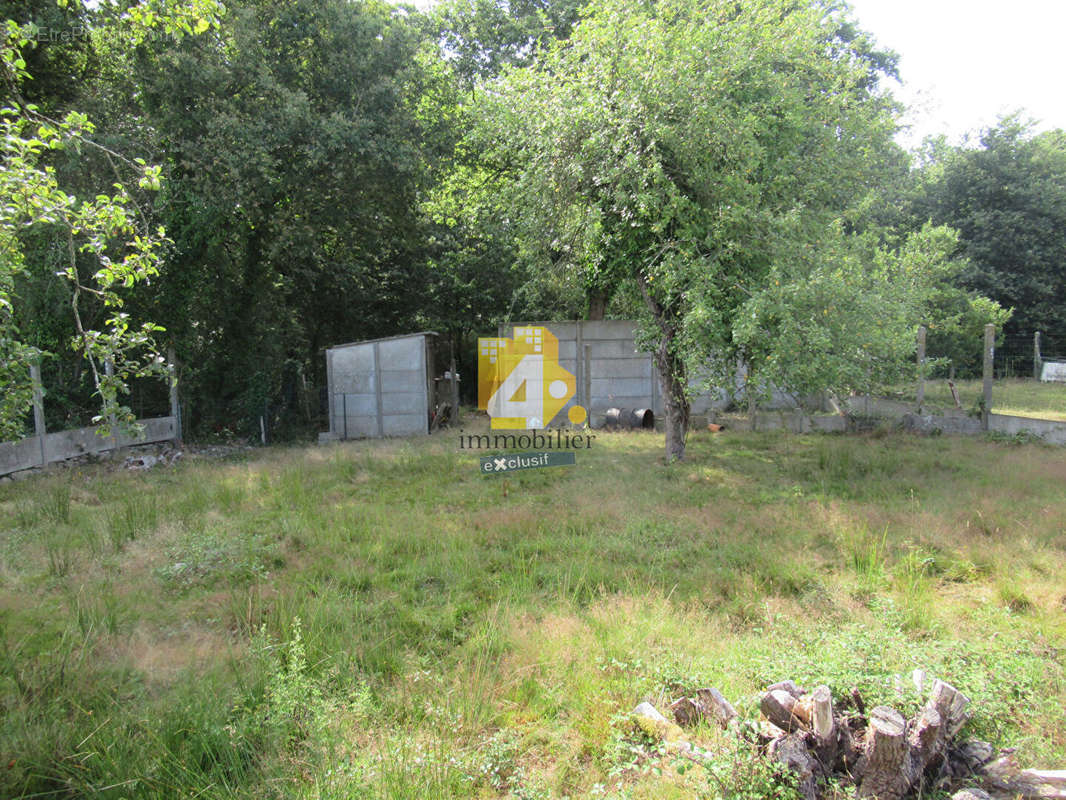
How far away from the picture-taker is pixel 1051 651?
3.39 m

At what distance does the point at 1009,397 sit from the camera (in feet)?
40.3

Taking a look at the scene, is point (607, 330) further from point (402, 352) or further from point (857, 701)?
point (857, 701)

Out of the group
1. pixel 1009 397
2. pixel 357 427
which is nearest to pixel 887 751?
pixel 357 427

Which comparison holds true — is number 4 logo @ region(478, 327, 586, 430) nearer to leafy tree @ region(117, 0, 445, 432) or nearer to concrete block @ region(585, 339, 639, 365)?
concrete block @ region(585, 339, 639, 365)

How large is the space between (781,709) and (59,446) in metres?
11.0

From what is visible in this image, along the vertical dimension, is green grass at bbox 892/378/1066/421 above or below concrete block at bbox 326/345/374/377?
below

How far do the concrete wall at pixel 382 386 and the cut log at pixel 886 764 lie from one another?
36.4 ft

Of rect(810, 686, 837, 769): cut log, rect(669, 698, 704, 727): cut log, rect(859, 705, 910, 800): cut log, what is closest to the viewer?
rect(859, 705, 910, 800): cut log

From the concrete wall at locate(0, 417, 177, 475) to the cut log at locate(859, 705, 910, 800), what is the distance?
27.3 ft

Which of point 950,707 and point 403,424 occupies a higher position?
point 403,424

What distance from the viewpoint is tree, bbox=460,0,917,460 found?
7109 millimetres

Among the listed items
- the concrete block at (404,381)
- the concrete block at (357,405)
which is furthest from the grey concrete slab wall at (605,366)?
the concrete block at (357,405)

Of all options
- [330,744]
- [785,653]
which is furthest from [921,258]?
[330,744]

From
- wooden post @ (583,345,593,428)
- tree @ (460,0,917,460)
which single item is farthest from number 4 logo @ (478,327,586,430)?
tree @ (460,0,917,460)
